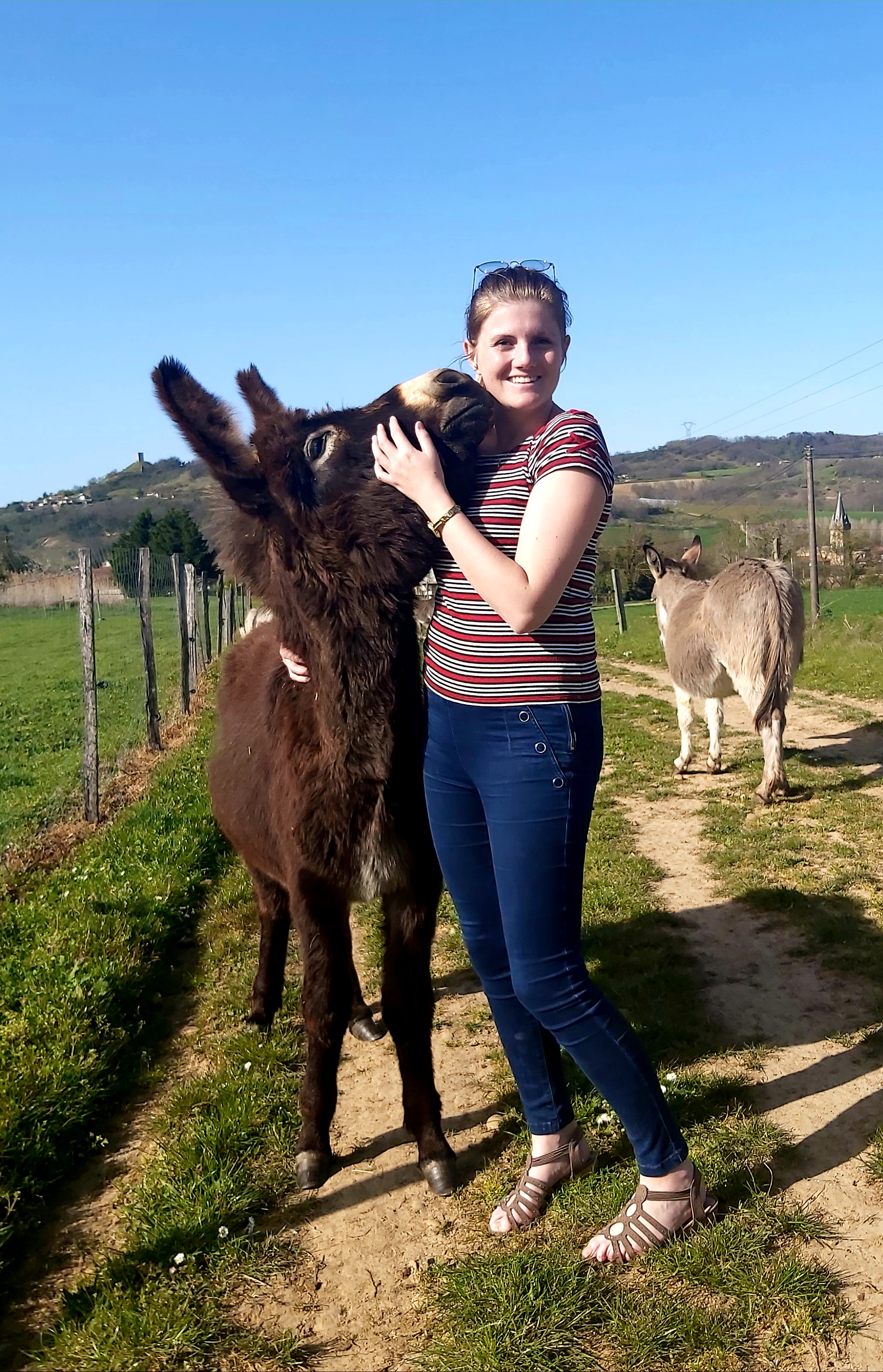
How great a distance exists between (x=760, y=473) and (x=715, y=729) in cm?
7539

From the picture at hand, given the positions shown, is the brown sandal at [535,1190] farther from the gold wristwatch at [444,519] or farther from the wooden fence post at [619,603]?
the wooden fence post at [619,603]

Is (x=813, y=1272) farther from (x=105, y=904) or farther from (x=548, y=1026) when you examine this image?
(x=105, y=904)

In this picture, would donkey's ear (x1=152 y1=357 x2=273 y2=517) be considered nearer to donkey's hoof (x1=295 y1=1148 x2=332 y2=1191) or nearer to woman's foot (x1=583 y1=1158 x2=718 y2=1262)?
donkey's hoof (x1=295 y1=1148 x2=332 y2=1191)

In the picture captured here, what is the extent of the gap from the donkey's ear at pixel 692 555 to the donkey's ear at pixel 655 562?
29 centimetres

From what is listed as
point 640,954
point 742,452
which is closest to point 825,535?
point 640,954

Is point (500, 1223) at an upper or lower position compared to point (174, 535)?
lower

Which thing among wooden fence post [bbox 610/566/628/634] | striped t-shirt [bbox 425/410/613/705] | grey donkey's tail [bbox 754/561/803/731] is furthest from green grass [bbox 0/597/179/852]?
wooden fence post [bbox 610/566/628/634]

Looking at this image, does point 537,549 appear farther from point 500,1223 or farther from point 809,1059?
point 809,1059

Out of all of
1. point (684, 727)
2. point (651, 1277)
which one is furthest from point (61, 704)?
point (651, 1277)

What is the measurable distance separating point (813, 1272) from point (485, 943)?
122cm

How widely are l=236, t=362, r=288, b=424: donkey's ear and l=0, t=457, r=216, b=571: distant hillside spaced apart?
265 millimetres

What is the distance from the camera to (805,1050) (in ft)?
12.0

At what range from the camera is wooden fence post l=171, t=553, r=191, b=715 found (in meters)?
12.8

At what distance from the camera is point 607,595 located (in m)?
36.9
